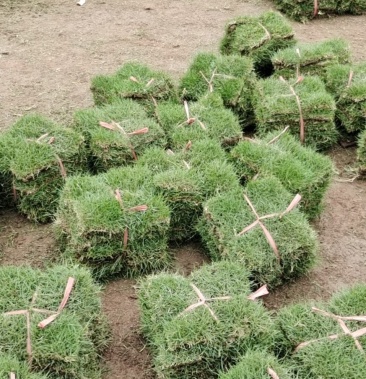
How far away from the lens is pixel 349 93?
258 inches

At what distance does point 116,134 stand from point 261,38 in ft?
8.39

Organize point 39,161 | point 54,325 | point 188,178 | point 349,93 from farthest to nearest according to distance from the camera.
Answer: point 349,93, point 39,161, point 188,178, point 54,325

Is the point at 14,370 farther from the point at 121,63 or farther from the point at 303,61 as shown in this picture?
the point at 121,63

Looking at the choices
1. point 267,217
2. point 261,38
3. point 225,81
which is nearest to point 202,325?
point 267,217

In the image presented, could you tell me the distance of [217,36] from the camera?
9.31 meters

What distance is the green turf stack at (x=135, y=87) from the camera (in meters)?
6.33

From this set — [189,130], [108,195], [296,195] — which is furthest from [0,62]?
[296,195]

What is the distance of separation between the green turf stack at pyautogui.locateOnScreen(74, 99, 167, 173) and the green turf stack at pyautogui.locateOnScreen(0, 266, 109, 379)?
1465mm

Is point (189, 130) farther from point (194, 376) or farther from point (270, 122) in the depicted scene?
point (194, 376)

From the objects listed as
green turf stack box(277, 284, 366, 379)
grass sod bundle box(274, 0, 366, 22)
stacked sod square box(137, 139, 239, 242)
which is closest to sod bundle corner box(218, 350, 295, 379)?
green turf stack box(277, 284, 366, 379)

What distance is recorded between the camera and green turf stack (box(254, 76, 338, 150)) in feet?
20.2

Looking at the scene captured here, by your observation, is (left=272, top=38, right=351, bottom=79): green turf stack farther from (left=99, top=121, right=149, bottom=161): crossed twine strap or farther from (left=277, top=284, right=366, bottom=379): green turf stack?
(left=277, top=284, right=366, bottom=379): green turf stack

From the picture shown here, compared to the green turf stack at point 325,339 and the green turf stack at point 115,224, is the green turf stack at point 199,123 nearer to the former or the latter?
the green turf stack at point 115,224

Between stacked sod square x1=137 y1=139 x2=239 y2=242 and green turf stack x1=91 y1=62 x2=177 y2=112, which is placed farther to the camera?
green turf stack x1=91 y1=62 x2=177 y2=112
